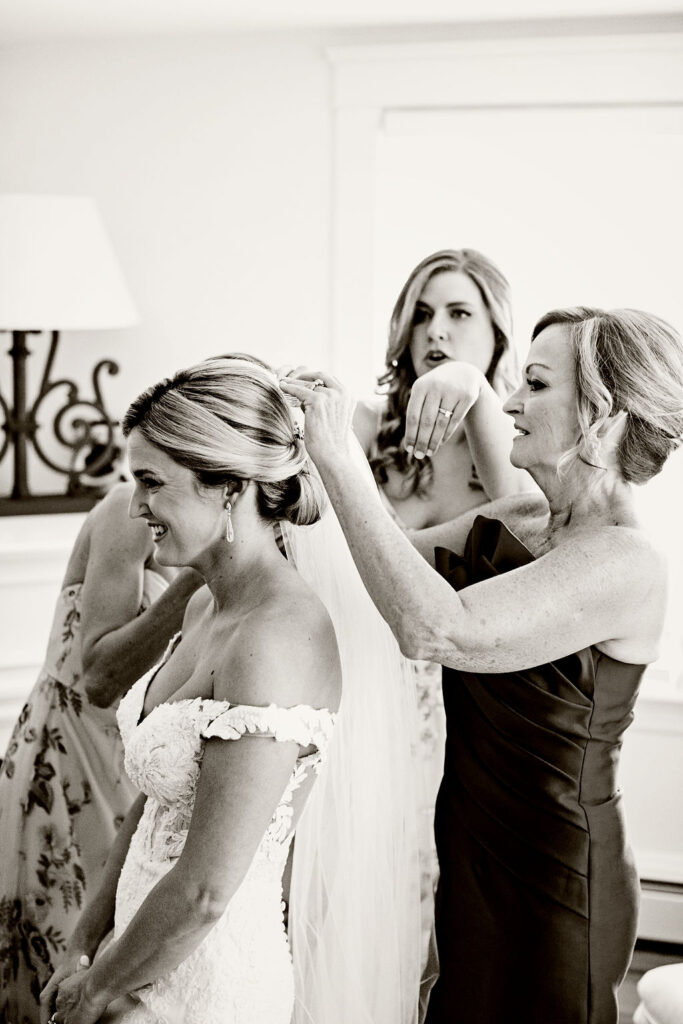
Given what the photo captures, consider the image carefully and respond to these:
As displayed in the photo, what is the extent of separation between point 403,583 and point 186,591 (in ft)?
1.73

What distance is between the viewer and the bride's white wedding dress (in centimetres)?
140

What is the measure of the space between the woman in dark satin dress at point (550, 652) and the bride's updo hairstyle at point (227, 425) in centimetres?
6

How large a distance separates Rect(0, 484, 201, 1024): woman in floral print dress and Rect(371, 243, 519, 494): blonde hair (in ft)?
2.40

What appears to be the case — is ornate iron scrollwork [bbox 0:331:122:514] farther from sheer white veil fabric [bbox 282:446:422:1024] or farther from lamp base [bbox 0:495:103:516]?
sheer white veil fabric [bbox 282:446:422:1024]

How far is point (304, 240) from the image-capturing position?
130 inches

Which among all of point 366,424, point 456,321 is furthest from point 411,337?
point 366,424

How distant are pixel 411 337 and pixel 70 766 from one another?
1207 millimetres

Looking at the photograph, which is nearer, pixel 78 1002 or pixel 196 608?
pixel 78 1002

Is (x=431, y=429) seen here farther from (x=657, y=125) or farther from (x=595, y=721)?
(x=657, y=125)

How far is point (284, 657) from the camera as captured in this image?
4.49ft

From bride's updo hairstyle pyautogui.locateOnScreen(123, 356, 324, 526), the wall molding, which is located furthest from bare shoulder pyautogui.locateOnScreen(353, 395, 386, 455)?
bride's updo hairstyle pyautogui.locateOnScreen(123, 356, 324, 526)

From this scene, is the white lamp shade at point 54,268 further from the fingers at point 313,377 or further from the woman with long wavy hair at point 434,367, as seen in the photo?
the fingers at point 313,377

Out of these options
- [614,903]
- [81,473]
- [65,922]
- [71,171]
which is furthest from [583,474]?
[71,171]

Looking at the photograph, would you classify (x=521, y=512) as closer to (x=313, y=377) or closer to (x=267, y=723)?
(x=313, y=377)
